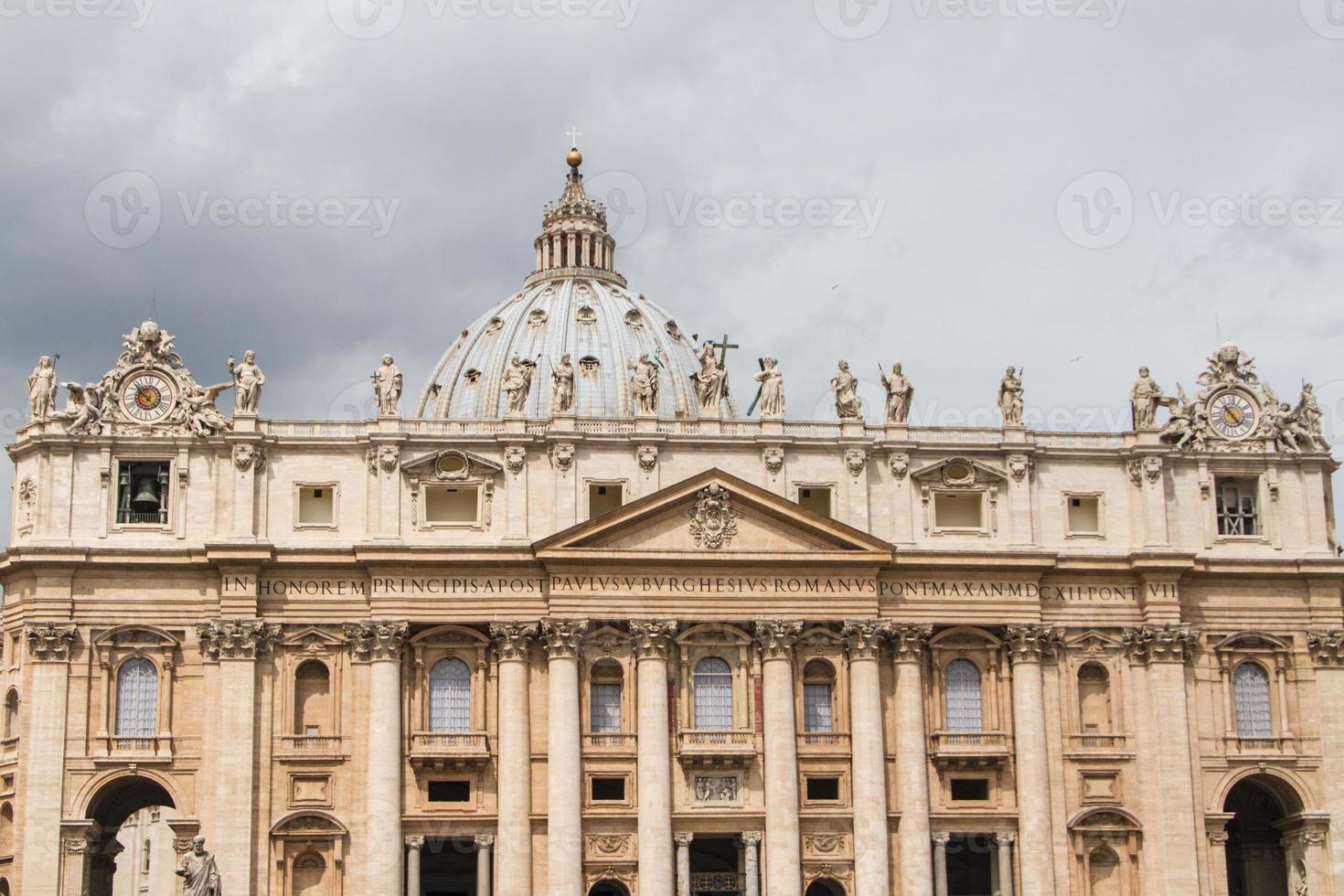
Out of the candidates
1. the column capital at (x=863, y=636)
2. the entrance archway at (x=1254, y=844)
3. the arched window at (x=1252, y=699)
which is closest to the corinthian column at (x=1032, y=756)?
the column capital at (x=863, y=636)

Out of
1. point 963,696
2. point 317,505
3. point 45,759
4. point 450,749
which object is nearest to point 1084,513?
point 963,696

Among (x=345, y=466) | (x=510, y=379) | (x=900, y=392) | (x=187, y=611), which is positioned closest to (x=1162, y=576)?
(x=900, y=392)

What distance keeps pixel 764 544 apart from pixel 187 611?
64.0 ft

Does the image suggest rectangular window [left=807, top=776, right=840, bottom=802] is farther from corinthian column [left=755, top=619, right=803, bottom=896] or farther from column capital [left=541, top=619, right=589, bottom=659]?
column capital [left=541, top=619, right=589, bottom=659]

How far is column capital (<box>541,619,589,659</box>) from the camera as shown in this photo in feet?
230

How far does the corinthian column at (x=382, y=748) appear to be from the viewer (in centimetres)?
6825

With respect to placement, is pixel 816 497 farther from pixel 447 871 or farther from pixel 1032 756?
pixel 447 871

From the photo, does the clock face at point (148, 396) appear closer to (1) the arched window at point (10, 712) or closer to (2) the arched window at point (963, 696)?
(1) the arched window at point (10, 712)

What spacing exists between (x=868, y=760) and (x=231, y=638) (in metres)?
21.5

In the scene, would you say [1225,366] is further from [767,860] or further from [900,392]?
[767,860]

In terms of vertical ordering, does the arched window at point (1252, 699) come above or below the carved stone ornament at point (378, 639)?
below

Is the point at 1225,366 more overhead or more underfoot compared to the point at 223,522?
more overhead

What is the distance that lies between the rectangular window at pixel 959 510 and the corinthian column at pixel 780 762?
23.4 feet

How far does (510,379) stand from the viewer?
7400 centimetres
